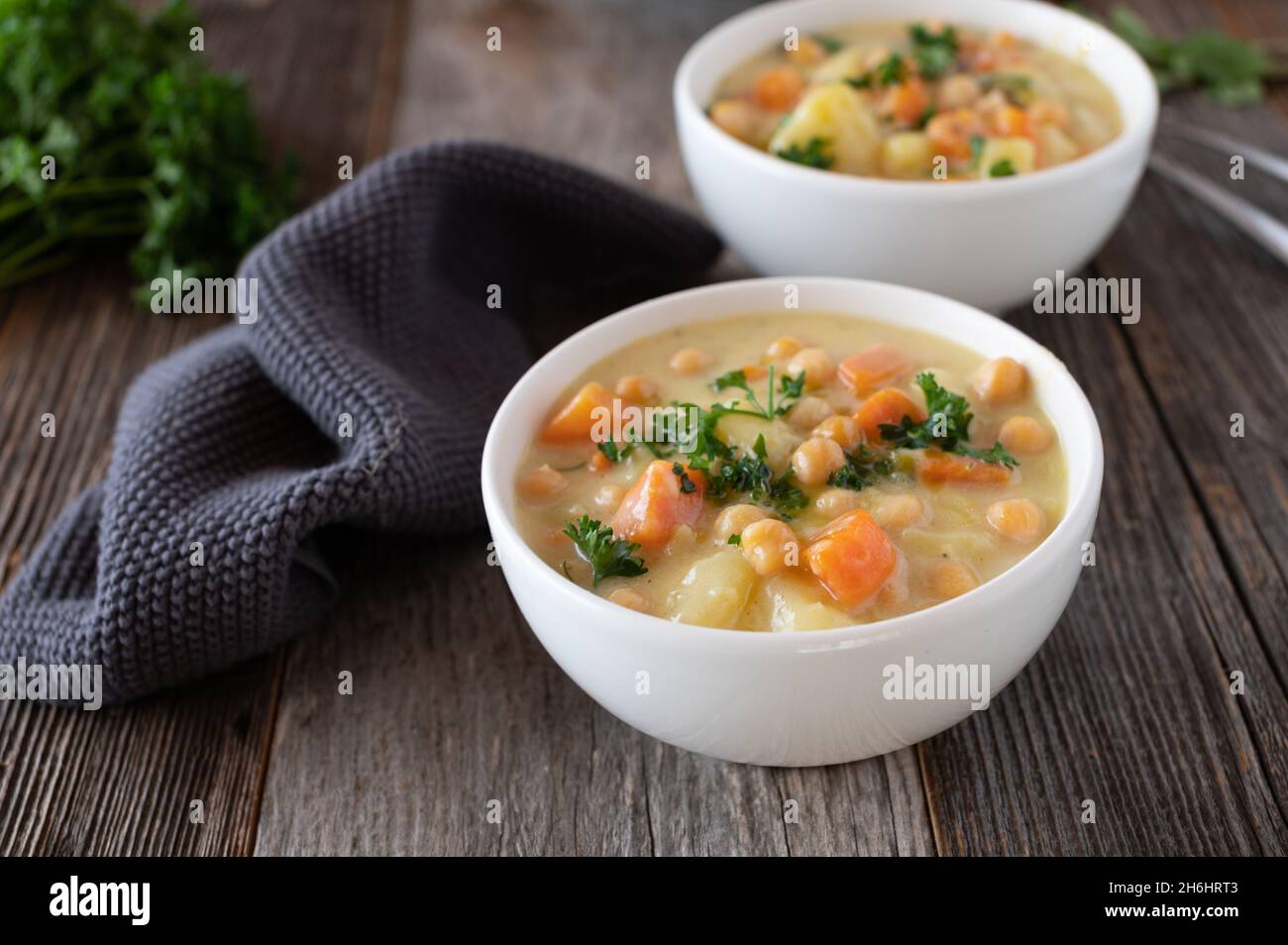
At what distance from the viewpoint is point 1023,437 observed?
2.40 m

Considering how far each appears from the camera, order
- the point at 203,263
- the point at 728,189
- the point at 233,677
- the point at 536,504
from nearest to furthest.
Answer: the point at 536,504, the point at 233,677, the point at 728,189, the point at 203,263

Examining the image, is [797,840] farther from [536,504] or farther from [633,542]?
[536,504]

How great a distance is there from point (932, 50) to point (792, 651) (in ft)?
7.08

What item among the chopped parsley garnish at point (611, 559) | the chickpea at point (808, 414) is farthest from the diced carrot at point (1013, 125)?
A: the chopped parsley garnish at point (611, 559)

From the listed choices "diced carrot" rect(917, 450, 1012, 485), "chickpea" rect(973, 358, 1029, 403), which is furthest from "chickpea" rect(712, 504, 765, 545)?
"chickpea" rect(973, 358, 1029, 403)

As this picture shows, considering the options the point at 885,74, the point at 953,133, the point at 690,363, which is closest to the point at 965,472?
the point at 690,363

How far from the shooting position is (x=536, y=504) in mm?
2393

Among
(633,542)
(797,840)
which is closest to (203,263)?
(633,542)

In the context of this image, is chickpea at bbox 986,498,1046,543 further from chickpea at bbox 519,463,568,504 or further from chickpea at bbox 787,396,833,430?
chickpea at bbox 519,463,568,504

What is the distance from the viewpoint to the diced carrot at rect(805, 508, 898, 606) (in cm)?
210

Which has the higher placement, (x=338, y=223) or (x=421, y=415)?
(x=338, y=223)

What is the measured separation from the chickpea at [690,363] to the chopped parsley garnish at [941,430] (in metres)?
0.40

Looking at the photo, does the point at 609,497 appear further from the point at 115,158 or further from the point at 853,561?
the point at 115,158

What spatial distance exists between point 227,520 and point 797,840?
1.18 m
